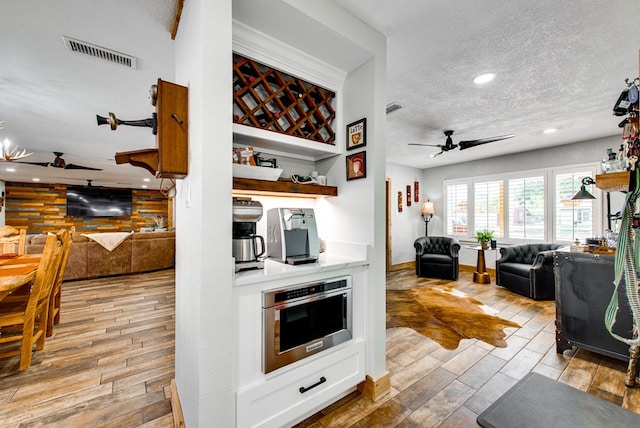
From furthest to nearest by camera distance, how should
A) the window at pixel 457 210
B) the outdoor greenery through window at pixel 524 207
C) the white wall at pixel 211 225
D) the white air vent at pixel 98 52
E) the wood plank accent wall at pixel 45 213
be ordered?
the wood plank accent wall at pixel 45 213 < the window at pixel 457 210 < the outdoor greenery through window at pixel 524 207 < the white air vent at pixel 98 52 < the white wall at pixel 211 225

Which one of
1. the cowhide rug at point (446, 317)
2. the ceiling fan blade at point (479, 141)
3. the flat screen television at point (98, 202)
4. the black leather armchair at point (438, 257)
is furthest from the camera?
the flat screen television at point (98, 202)

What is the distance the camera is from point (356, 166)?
78.2 inches

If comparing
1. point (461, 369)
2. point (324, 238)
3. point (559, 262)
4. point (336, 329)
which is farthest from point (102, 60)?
point (559, 262)

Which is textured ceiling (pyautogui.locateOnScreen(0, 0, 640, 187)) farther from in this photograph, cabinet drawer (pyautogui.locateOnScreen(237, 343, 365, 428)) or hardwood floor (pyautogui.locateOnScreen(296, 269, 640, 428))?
hardwood floor (pyautogui.locateOnScreen(296, 269, 640, 428))

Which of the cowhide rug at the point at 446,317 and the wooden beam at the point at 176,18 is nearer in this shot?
the wooden beam at the point at 176,18

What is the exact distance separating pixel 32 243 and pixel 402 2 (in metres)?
6.60

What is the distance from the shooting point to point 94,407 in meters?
1.81

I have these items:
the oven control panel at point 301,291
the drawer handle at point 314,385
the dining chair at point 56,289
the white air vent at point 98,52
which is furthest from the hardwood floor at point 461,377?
the white air vent at point 98,52

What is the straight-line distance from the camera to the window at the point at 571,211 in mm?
4590

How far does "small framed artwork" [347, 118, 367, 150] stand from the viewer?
193cm

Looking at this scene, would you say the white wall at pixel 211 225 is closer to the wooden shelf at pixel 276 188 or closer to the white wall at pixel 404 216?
the wooden shelf at pixel 276 188

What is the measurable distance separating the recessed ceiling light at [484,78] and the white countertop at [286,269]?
Result: 6.96 feet

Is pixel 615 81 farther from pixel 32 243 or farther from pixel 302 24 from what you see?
pixel 32 243

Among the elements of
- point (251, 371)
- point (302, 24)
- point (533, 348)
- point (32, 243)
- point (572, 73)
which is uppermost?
point (572, 73)
